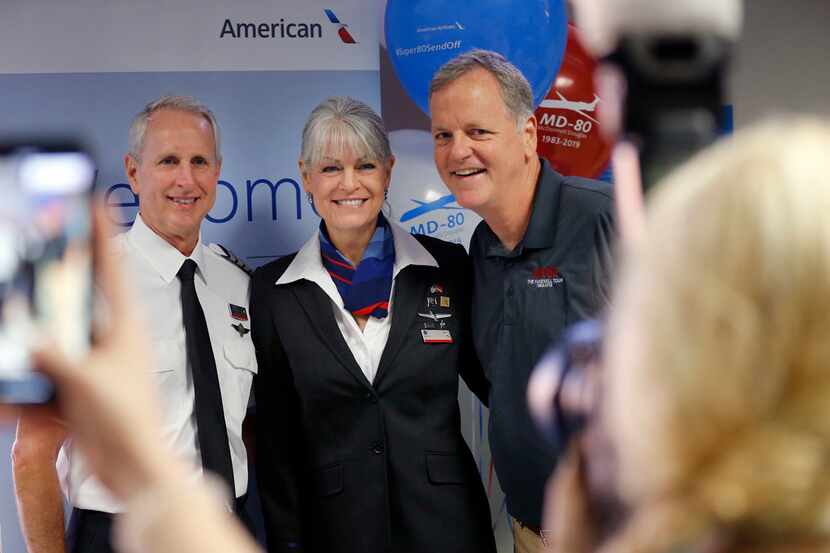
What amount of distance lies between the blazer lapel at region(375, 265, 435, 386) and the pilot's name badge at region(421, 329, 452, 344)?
66mm

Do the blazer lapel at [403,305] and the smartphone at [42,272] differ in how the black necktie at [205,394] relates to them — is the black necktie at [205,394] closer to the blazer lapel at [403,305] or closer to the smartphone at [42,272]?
the blazer lapel at [403,305]

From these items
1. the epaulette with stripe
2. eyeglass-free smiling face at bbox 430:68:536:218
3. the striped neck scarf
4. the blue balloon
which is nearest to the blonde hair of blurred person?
eyeglass-free smiling face at bbox 430:68:536:218

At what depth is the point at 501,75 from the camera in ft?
10.6

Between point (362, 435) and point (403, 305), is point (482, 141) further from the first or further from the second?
point (362, 435)

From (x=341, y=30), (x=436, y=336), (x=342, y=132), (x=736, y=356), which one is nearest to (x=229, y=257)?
(x=342, y=132)

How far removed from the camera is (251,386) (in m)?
3.43

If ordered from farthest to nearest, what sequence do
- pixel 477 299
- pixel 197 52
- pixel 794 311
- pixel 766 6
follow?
pixel 766 6 < pixel 197 52 < pixel 477 299 < pixel 794 311

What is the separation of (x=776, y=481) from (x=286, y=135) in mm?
3243

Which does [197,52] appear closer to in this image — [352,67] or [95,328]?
[352,67]

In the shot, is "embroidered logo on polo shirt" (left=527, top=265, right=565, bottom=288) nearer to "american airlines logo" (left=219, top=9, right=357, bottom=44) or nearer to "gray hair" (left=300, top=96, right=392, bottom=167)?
"gray hair" (left=300, top=96, right=392, bottom=167)

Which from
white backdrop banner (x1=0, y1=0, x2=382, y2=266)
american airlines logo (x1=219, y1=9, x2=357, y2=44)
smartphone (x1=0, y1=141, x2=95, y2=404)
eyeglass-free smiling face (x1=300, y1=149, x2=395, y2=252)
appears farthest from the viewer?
american airlines logo (x1=219, y1=9, x2=357, y2=44)

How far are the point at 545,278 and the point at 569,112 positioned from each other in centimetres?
95

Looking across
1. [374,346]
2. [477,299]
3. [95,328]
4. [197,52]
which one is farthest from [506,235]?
[95,328]

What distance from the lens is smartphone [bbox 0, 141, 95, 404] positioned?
2.58 feet
